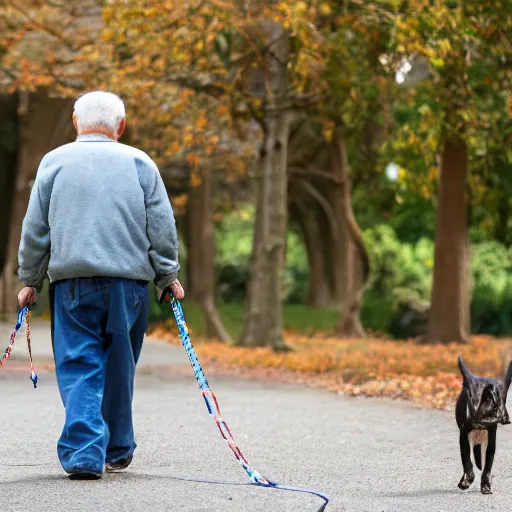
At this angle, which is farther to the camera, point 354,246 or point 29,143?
point 29,143

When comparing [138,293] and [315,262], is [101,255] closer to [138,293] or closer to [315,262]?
[138,293]

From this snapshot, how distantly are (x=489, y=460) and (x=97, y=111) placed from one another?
2783 millimetres

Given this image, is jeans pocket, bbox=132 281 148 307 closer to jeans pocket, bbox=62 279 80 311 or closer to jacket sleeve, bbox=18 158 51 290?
jeans pocket, bbox=62 279 80 311

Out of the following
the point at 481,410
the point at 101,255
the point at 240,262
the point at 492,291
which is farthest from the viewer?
the point at 240,262

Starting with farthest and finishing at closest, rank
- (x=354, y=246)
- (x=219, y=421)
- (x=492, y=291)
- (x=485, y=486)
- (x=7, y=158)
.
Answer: (x=492, y=291)
(x=7, y=158)
(x=354, y=246)
(x=219, y=421)
(x=485, y=486)

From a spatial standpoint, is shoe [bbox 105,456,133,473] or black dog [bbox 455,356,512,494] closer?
black dog [bbox 455,356,512,494]

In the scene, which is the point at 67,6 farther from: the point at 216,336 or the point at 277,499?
the point at 277,499

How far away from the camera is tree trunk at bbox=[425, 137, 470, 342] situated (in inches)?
880

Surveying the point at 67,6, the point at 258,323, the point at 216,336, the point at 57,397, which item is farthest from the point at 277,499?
the point at 216,336

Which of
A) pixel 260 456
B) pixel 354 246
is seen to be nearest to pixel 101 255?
pixel 260 456

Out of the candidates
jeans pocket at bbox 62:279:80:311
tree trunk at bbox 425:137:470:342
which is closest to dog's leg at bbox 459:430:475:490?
jeans pocket at bbox 62:279:80:311

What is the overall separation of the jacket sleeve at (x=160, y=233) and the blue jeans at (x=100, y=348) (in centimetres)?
16

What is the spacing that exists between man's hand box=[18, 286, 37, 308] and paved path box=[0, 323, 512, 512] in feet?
3.03

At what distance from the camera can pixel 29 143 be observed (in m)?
28.8
